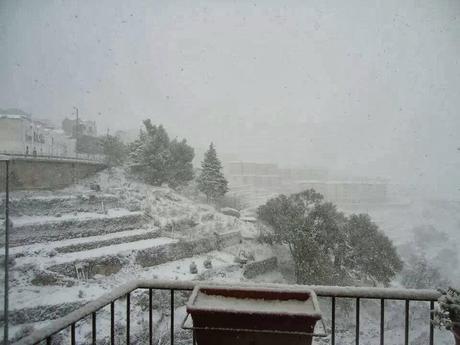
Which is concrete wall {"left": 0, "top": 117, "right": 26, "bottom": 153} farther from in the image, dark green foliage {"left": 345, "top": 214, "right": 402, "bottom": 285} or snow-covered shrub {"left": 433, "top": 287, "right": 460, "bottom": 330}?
snow-covered shrub {"left": 433, "top": 287, "right": 460, "bottom": 330}

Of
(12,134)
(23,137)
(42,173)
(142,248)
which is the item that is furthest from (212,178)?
(12,134)

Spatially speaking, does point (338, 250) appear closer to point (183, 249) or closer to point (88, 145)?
point (183, 249)

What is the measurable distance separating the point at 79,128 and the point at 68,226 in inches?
772

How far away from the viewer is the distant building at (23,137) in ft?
60.6

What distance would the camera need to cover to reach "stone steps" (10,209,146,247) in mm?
10781

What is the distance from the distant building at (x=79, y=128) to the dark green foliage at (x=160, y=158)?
9.88m

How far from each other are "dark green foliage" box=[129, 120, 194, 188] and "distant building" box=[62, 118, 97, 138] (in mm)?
9878

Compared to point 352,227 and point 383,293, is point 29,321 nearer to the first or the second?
point 383,293

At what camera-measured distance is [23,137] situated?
1912cm

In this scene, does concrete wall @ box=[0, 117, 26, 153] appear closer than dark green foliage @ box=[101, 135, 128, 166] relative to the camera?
Yes

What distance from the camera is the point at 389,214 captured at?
31750 millimetres

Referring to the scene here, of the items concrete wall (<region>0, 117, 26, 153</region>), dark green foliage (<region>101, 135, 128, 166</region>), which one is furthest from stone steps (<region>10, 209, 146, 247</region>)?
dark green foliage (<region>101, 135, 128, 166</region>)

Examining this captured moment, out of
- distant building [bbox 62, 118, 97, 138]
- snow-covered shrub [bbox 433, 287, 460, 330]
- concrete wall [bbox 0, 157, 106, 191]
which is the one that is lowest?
snow-covered shrub [bbox 433, 287, 460, 330]

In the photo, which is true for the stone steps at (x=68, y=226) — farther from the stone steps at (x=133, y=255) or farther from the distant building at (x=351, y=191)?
the distant building at (x=351, y=191)
